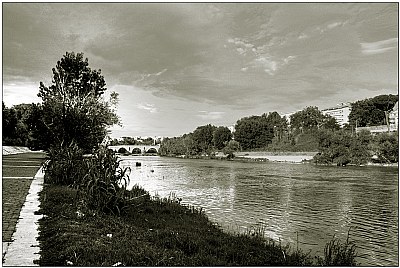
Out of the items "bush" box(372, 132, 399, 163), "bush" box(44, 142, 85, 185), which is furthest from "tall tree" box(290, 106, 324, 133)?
"bush" box(44, 142, 85, 185)

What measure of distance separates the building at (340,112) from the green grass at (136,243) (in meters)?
76.7

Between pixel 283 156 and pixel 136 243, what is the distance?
2309 inches

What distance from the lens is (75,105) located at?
18484 millimetres

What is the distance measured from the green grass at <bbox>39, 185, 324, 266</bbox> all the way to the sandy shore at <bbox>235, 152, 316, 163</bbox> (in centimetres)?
4710

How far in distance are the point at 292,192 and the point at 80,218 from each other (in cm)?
1249

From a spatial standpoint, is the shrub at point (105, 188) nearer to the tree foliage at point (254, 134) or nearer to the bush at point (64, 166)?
the bush at point (64, 166)

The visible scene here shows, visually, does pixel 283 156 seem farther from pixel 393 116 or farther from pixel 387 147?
pixel 387 147

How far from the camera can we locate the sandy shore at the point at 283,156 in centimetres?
5478

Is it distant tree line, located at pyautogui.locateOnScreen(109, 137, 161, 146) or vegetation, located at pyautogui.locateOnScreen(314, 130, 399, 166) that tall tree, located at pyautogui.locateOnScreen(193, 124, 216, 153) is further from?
vegetation, located at pyautogui.locateOnScreen(314, 130, 399, 166)

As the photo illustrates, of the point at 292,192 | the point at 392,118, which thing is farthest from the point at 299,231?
the point at 392,118

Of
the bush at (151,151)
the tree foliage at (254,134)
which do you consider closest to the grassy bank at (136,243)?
the tree foliage at (254,134)

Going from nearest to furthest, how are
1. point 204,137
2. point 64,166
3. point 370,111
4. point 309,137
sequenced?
point 64,166 < point 309,137 < point 370,111 < point 204,137

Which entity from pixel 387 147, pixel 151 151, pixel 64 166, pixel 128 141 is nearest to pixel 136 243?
pixel 64 166

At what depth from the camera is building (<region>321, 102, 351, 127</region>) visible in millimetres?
79312
